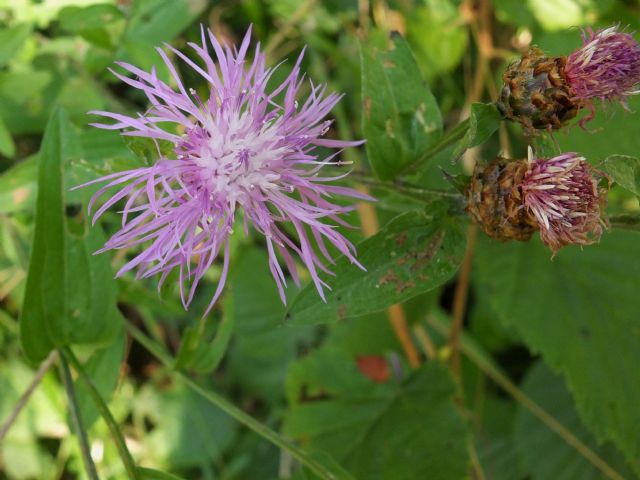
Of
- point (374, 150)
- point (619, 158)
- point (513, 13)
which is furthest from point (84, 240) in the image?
point (513, 13)

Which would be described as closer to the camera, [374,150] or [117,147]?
[374,150]

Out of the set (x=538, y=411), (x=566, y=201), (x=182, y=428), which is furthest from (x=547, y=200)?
(x=182, y=428)

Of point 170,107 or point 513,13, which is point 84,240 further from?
point 513,13

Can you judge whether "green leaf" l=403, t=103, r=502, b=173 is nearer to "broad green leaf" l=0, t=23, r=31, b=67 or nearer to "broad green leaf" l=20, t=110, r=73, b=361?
"broad green leaf" l=20, t=110, r=73, b=361

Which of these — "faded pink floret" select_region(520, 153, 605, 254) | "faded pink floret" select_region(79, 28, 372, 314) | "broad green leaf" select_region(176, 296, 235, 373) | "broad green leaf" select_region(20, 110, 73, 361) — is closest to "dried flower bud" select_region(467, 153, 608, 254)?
"faded pink floret" select_region(520, 153, 605, 254)

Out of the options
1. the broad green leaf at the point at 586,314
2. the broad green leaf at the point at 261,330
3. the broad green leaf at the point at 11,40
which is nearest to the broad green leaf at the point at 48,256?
the broad green leaf at the point at 11,40

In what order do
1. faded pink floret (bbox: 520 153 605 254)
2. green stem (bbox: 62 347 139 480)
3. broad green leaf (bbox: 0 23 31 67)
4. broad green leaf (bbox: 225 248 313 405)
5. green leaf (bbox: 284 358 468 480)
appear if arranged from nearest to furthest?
faded pink floret (bbox: 520 153 605 254) < green stem (bbox: 62 347 139 480) < broad green leaf (bbox: 0 23 31 67) < green leaf (bbox: 284 358 468 480) < broad green leaf (bbox: 225 248 313 405)

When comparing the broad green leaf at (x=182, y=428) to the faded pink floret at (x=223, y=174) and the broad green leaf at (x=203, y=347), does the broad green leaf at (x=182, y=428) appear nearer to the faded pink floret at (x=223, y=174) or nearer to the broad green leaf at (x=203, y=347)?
the broad green leaf at (x=203, y=347)
